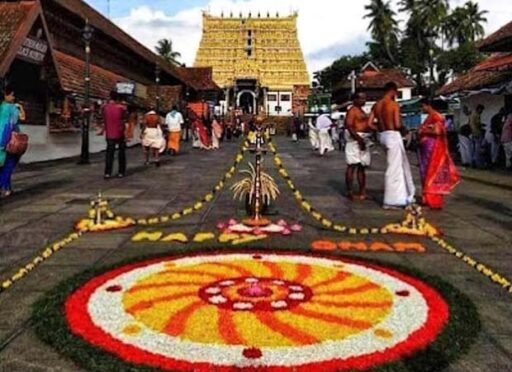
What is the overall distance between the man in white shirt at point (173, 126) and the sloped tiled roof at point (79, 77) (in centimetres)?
291

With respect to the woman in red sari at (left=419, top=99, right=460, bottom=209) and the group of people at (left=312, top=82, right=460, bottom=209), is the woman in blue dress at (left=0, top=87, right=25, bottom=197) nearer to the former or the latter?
the group of people at (left=312, top=82, right=460, bottom=209)

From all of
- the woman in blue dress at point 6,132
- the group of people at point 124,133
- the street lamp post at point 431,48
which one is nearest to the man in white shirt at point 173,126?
the group of people at point 124,133

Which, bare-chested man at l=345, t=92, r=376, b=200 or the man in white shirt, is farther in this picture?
the man in white shirt

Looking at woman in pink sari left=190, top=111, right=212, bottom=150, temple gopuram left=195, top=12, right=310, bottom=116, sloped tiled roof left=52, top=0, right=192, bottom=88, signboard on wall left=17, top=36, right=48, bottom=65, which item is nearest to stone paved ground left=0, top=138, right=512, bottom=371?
signboard on wall left=17, top=36, right=48, bottom=65

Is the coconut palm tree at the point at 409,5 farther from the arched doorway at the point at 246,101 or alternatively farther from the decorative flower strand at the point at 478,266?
the decorative flower strand at the point at 478,266

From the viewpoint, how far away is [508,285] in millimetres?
5215

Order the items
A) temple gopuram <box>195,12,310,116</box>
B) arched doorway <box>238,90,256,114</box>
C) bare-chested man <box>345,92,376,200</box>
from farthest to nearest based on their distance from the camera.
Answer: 1. arched doorway <box>238,90,256,114</box>
2. temple gopuram <box>195,12,310,116</box>
3. bare-chested man <box>345,92,376,200</box>

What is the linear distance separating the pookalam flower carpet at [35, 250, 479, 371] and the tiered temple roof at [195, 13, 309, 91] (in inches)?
2840

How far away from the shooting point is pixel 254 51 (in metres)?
79.6

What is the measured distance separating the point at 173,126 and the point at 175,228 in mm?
15055

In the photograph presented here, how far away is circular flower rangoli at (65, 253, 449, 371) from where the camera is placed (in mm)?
3584

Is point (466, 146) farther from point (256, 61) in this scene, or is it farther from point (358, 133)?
point (256, 61)

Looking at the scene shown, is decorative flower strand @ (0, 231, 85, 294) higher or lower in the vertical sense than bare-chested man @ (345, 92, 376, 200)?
lower

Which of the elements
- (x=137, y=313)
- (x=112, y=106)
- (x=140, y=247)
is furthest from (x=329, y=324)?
(x=112, y=106)
